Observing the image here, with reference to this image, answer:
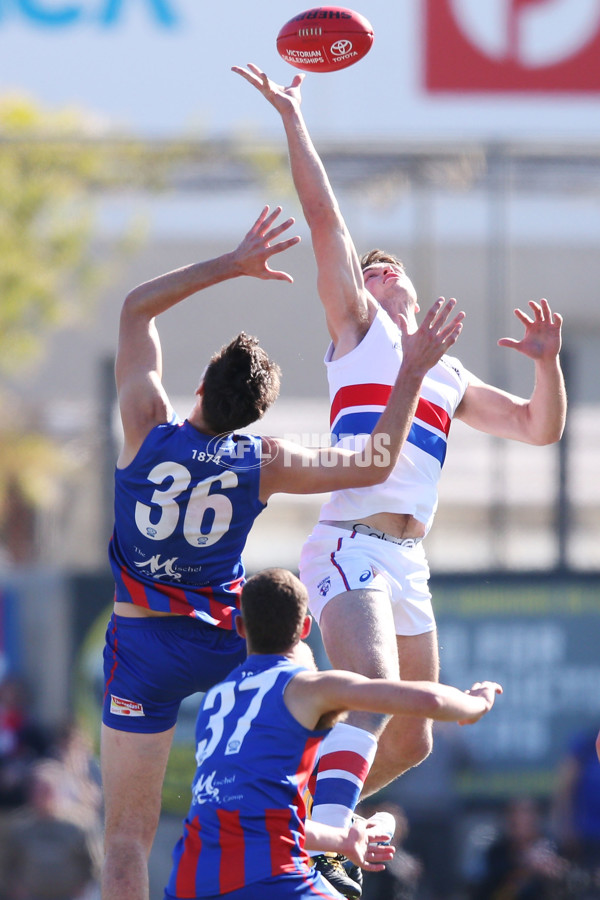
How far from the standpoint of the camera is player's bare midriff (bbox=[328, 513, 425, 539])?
222 inches

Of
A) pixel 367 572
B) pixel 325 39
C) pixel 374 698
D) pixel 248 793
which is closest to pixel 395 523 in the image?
pixel 367 572

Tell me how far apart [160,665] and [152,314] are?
1.42 metres

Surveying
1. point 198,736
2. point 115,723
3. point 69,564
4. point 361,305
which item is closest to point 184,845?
point 198,736

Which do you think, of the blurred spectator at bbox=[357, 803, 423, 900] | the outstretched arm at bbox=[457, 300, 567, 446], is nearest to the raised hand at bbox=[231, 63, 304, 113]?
the outstretched arm at bbox=[457, 300, 567, 446]

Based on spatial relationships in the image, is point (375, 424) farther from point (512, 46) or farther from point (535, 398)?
point (512, 46)

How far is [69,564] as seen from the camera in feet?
48.8

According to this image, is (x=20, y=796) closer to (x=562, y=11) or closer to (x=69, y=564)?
(x=69, y=564)

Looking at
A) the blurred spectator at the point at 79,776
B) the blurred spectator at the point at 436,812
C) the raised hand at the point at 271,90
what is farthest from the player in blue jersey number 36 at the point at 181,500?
the blurred spectator at the point at 436,812

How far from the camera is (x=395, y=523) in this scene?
18.6 feet

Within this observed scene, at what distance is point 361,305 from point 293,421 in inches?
469

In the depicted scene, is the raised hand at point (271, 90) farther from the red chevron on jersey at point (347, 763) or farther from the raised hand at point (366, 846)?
the raised hand at point (366, 846)

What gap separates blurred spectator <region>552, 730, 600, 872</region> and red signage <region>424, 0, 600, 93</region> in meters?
10.1

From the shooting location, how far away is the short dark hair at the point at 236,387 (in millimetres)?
5031

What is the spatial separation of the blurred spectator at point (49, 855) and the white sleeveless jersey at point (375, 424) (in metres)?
6.40
